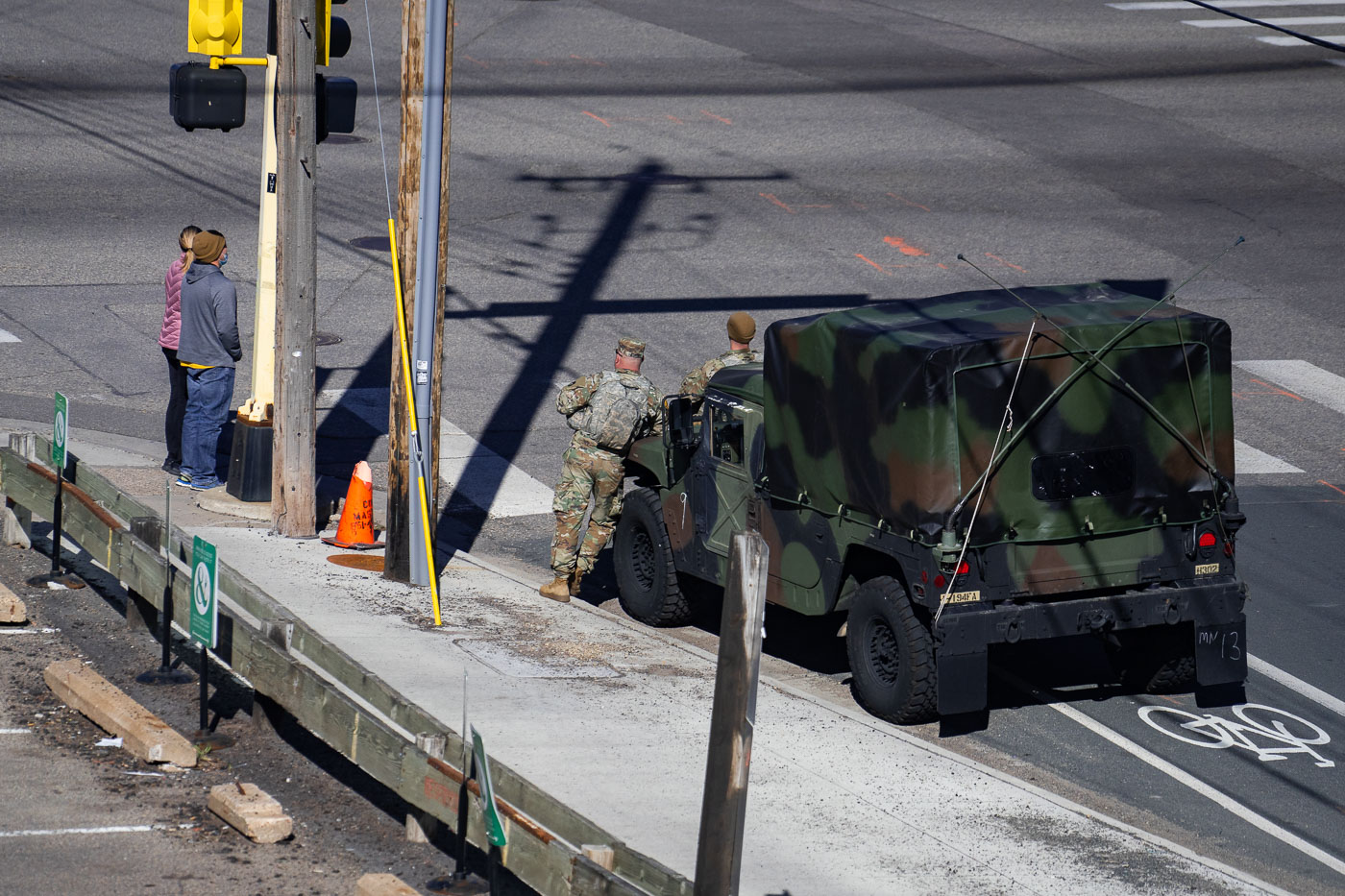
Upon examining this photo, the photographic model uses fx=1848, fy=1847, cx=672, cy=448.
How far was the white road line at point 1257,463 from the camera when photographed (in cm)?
1566

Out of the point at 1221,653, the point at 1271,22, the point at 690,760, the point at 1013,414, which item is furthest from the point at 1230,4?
the point at 690,760

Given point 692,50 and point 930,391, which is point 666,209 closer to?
point 692,50

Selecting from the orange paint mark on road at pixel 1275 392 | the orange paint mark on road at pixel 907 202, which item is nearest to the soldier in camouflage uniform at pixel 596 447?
the orange paint mark on road at pixel 1275 392

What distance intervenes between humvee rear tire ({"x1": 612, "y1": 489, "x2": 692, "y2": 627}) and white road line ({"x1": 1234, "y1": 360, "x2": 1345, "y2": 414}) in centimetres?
815

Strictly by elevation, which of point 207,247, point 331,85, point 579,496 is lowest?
point 579,496

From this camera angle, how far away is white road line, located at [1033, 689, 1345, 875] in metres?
9.02

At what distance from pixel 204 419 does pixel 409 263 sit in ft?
9.29

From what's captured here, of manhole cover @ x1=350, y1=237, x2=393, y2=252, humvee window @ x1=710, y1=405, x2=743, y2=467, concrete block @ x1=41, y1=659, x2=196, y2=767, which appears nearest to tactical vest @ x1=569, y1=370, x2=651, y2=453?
humvee window @ x1=710, y1=405, x2=743, y2=467

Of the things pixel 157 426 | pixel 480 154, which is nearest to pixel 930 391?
pixel 157 426

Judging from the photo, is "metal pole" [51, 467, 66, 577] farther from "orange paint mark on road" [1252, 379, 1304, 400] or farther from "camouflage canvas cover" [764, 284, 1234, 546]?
"orange paint mark on road" [1252, 379, 1304, 400]

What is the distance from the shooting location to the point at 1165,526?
1048 centimetres

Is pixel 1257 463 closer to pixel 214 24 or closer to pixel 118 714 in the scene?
pixel 214 24

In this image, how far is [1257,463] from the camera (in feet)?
52.1

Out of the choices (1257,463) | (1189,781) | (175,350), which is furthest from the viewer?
(1257,463)
